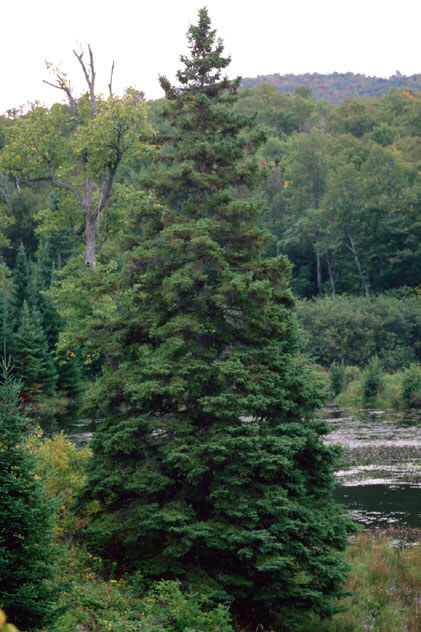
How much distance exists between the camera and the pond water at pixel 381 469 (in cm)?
1734

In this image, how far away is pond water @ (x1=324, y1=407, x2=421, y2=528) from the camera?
56.9 feet

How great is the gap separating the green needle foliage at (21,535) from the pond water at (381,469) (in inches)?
266

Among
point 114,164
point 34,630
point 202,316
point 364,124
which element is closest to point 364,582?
→ point 202,316

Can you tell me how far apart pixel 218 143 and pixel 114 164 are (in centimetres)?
1053

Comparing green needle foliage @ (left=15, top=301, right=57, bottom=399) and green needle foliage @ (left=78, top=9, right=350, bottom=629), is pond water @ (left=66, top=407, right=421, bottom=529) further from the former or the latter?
green needle foliage @ (left=15, top=301, right=57, bottom=399)

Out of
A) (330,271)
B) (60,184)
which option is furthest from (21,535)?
(330,271)

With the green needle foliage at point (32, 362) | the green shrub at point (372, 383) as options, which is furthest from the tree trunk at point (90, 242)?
the green shrub at point (372, 383)

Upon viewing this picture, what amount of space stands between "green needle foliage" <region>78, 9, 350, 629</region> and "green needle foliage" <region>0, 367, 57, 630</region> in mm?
2662

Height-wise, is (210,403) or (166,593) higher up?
(210,403)

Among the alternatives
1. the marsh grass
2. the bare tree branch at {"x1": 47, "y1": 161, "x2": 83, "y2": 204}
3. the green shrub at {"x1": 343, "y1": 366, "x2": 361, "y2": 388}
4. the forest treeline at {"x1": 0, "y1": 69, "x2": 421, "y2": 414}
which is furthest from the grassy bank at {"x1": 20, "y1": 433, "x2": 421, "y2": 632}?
the green shrub at {"x1": 343, "y1": 366, "x2": 361, "y2": 388}

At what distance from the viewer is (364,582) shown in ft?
41.4

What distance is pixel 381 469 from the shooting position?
22359 millimetres

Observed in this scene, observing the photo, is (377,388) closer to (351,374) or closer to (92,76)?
(351,374)

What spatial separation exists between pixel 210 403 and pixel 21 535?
12.8 ft
